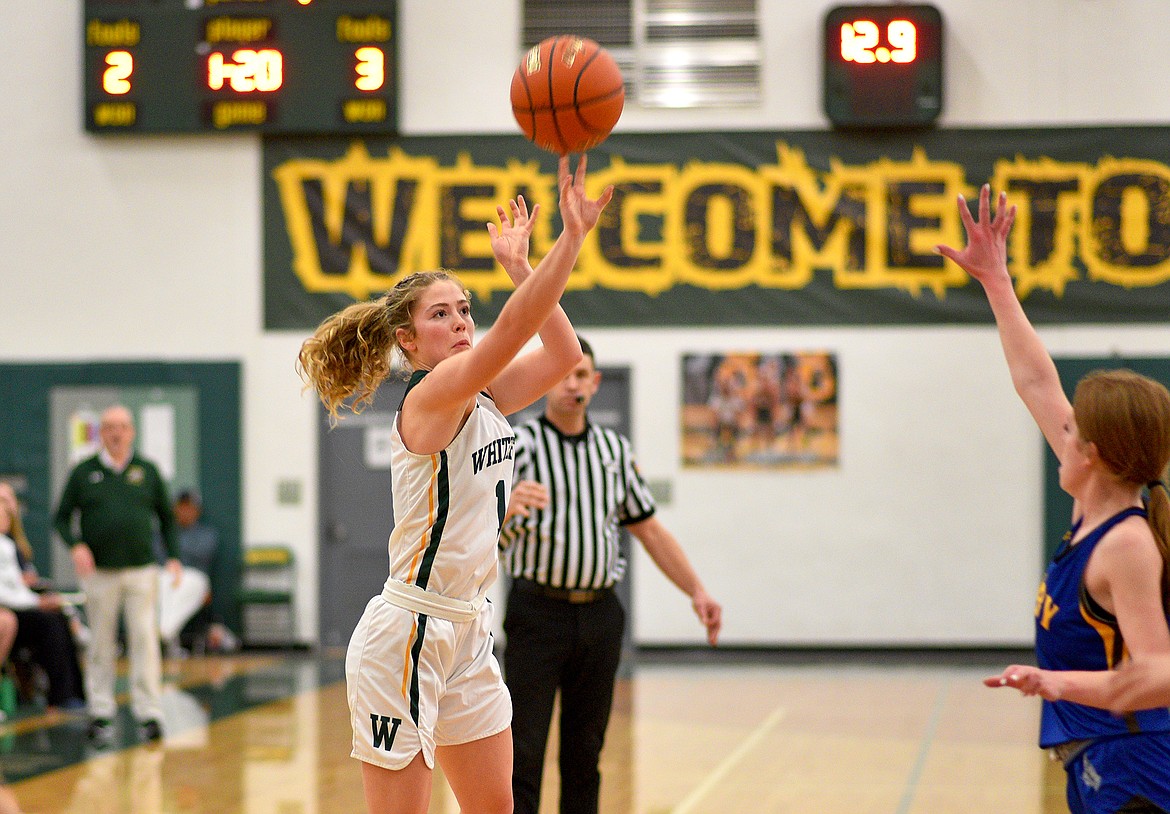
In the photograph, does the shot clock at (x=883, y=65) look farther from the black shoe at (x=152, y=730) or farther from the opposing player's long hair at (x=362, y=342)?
the opposing player's long hair at (x=362, y=342)

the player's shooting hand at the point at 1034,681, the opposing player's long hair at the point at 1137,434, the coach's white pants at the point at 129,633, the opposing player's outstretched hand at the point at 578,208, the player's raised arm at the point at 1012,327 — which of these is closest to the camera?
the player's shooting hand at the point at 1034,681

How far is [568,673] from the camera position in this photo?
432 centimetres

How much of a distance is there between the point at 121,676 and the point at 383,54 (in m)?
5.24

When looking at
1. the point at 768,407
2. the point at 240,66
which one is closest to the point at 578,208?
the point at 768,407

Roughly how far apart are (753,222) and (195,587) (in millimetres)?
5462

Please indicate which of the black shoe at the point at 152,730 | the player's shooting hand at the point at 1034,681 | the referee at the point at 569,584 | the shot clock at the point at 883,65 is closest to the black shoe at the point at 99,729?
the black shoe at the point at 152,730

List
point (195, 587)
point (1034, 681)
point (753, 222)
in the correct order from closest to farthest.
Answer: point (1034, 681), point (195, 587), point (753, 222)

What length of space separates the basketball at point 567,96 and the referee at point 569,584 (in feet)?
3.12

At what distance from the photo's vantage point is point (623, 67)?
11047 millimetres

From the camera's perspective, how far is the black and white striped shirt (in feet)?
14.3

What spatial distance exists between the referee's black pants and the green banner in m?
6.84

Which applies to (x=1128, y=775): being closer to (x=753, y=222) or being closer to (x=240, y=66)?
(x=753, y=222)

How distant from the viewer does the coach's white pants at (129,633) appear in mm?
7535

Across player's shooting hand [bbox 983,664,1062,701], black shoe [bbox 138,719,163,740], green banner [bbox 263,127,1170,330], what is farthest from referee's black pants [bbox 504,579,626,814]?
green banner [bbox 263,127,1170,330]
